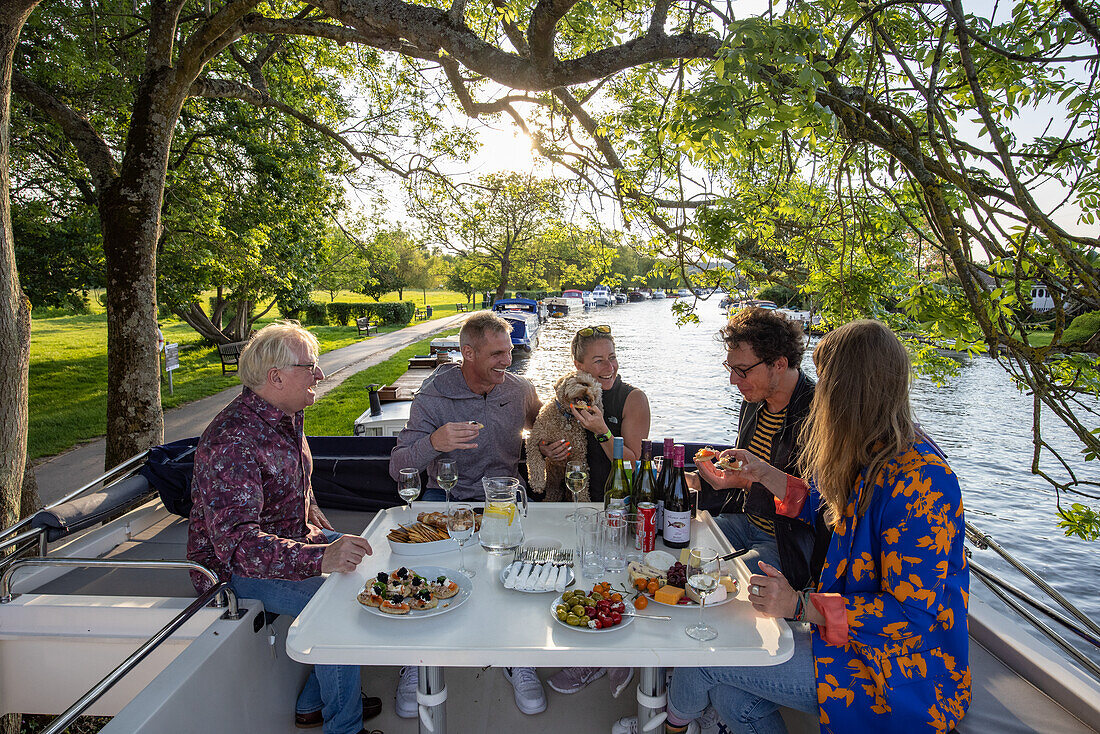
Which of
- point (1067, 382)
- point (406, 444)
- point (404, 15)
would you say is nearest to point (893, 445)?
point (1067, 382)

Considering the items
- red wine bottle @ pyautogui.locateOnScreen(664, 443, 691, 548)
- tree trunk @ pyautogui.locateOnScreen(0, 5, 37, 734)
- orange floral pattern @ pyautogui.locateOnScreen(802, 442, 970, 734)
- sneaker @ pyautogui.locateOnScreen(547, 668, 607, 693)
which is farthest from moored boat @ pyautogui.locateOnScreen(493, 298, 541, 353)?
orange floral pattern @ pyautogui.locateOnScreen(802, 442, 970, 734)

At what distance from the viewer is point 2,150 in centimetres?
408

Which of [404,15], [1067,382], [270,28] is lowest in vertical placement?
[1067,382]

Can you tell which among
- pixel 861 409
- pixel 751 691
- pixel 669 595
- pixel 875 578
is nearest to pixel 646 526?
pixel 669 595

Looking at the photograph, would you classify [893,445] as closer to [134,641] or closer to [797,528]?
[797,528]

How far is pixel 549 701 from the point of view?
2.96m

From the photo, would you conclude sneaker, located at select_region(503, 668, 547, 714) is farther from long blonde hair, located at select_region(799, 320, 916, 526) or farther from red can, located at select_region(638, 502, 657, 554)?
long blonde hair, located at select_region(799, 320, 916, 526)

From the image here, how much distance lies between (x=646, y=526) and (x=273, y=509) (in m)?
1.66

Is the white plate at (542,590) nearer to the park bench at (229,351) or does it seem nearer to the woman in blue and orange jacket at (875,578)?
the woman in blue and orange jacket at (875,578)

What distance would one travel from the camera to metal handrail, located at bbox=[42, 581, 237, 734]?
168 centimetres

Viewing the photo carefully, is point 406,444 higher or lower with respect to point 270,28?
lower

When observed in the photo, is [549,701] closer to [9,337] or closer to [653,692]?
[653,692]

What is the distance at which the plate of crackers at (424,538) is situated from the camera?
100 inches

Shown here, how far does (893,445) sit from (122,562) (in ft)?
9.16
